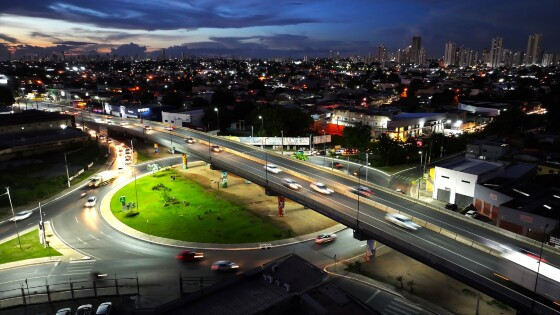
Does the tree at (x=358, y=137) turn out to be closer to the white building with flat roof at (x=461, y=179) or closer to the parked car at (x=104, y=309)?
the white building with flat roof at (x=461, y=179)

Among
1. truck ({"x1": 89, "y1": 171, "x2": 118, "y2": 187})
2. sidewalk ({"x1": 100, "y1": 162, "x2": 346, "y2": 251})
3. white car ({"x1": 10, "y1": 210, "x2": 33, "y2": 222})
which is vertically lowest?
sidewalk ({"x1": 100, "y1": 162, "x2": 346, "y2": 251})

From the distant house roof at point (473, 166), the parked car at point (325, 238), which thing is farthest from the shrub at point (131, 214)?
the distant house roof at point (473, 166)

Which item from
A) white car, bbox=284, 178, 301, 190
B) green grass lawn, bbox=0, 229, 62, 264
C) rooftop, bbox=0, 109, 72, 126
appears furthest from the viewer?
rooftop, bbox=0, 109, 72, 126

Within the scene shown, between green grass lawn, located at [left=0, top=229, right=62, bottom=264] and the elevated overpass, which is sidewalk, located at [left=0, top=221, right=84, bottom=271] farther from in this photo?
the elevated overpass

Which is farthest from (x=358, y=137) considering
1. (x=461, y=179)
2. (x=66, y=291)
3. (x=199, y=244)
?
(x=66, y=291)

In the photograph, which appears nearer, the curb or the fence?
the fence

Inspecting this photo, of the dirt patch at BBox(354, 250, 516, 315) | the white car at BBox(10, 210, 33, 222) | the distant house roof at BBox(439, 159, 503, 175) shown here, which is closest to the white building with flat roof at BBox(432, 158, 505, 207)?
the distant house roof at BBox(439, 159, 503, 175)

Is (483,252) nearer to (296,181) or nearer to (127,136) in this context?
(296,181)

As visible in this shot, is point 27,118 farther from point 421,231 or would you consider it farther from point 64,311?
point 421,231
